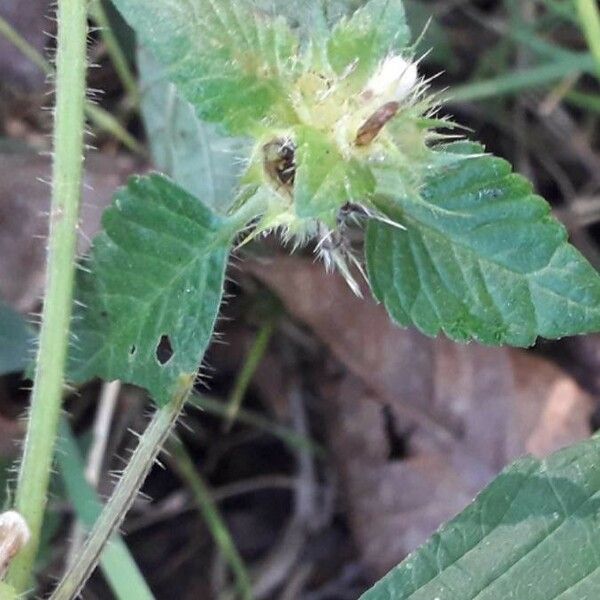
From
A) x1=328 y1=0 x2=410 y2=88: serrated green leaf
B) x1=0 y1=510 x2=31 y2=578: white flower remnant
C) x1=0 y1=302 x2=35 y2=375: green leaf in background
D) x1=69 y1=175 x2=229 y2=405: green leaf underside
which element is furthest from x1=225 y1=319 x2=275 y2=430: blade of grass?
x1=328 y1=0 x2=410 y2=88: serrated green leaf

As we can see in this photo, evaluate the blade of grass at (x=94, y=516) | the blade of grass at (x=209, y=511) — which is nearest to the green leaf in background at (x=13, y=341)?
the blade of grass at (x=94, y=516)

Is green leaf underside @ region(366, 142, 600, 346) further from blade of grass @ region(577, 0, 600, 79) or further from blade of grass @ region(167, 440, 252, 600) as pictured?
blade of grass @ region(167, 440, 252, 600)

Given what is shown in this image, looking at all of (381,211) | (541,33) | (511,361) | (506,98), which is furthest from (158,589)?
(541,33)

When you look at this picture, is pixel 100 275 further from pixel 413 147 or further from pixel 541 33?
pixel 541 33

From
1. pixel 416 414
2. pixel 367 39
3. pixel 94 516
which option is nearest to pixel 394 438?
pixel 416 414

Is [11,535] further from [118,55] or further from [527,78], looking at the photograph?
[527,78]

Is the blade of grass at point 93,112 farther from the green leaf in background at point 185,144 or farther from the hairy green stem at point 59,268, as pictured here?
the hairy green stem at point 59,268
